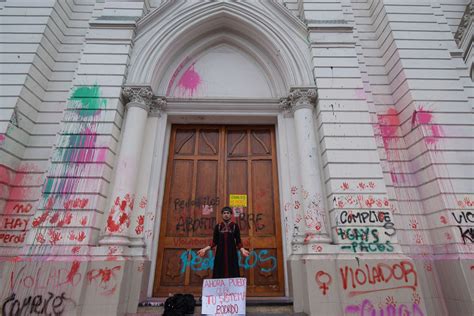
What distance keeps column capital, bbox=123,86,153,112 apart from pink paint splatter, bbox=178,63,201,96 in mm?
1184

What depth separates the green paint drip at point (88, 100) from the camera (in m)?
6.11

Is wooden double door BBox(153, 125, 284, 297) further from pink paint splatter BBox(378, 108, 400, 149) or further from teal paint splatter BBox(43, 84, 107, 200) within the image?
pink paint splatter BBox(378, 108, 400, 149)

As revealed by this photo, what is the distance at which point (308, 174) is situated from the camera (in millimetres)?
5898

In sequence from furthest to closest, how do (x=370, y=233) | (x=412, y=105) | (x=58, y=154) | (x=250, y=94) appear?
(x=250, y=94) → (x=412, y=105) → (x=58, y=154) → (x=370, y=233)

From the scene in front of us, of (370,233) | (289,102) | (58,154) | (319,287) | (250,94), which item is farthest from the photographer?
(250,94)

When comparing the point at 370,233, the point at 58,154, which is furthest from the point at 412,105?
the point at 58,154

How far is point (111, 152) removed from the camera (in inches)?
234

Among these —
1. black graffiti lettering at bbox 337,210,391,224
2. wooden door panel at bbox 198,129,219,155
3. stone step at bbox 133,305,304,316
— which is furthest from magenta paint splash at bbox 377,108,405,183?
wooden door panel at bbox 198,129,219,155

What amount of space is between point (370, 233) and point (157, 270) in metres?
4.68

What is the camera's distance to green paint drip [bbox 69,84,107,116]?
6.11m

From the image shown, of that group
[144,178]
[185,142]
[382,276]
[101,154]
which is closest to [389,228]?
[382,276]

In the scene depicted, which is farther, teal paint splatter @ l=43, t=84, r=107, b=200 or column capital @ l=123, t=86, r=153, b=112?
column capital @ l=123, t=86, r=153, b=112

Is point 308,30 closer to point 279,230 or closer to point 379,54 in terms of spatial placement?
point 379,54

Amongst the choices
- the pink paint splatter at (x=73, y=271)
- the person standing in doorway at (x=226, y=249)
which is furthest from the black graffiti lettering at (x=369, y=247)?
the pink paint splatter at (x=73, y=271)
